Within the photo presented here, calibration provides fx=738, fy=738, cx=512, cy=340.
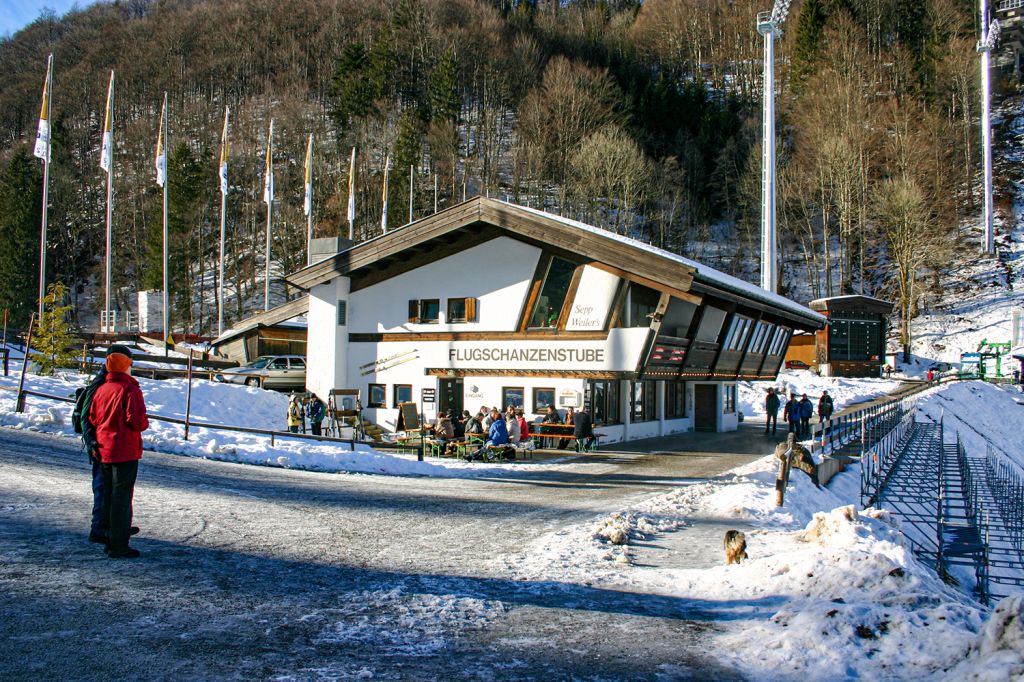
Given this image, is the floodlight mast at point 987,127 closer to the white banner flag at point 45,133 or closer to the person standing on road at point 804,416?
the person standing on road at point 804,416

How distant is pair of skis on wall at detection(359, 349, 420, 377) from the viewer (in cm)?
2622

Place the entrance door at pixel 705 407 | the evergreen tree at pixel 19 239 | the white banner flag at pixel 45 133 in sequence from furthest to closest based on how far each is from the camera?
1. the evergreen tree at pixel 19 239
2. the entrance door at pixel 705 407
3. the white banner flag at pixel 45 133

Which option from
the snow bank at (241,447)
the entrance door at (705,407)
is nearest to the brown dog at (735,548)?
the snow bank at (241,447)

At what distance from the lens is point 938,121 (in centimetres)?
6378

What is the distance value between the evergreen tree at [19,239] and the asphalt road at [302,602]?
187 ft

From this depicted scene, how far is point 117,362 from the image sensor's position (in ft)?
22.2

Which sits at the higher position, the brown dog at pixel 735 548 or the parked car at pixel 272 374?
the parked car at pixel 272 374

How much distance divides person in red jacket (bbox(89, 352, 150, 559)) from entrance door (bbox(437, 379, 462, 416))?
18.8m

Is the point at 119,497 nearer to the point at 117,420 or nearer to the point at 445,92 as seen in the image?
the point at 117,420

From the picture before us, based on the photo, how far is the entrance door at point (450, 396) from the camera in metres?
25.5

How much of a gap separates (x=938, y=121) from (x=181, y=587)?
7312cm

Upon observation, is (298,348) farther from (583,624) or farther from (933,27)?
(933,27)

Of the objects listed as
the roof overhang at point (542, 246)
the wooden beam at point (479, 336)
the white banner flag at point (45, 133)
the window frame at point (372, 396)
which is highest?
the white banner flag at point (45, 133)

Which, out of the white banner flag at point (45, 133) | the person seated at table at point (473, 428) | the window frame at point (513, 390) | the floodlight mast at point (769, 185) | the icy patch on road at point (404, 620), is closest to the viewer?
the icy patch on road at point (404, 620)
